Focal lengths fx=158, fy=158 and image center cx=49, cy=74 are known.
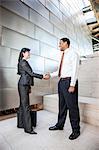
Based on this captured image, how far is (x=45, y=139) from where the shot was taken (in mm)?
2025

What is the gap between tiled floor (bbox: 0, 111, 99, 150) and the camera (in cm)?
179

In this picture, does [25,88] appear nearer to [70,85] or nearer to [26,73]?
[26,73]

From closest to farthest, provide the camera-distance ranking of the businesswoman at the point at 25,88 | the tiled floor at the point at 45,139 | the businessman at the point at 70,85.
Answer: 1. the tiled floor at the point at 45,139
2. the businessman at the point at 70,85
3. the businesswoman at the point at 25,88

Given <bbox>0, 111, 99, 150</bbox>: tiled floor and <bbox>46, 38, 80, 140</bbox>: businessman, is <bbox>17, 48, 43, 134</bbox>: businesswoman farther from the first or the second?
<bbox>46, 38, 80, 140</bbox>: businessman

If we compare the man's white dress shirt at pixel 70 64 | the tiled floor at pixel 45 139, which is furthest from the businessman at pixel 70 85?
the tiled floor at pixel 45 139

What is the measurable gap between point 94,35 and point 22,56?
25.3ft

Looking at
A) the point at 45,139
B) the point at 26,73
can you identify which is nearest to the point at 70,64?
the point at 26,73

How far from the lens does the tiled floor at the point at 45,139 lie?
70.5 inches

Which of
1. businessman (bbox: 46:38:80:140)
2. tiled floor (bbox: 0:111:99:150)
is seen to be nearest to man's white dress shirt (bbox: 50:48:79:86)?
businessman (bbox: 46:38:80:140)

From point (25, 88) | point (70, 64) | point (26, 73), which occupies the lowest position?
point (25, 88)

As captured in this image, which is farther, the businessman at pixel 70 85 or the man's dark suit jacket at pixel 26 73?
the man's dark suit jacket at pixel 26 73

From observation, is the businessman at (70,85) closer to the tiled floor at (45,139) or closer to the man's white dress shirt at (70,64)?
the man's white dress shirt at (70,64)

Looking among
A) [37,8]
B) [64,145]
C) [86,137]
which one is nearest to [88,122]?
[86,137]

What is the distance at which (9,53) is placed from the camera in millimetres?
3104
